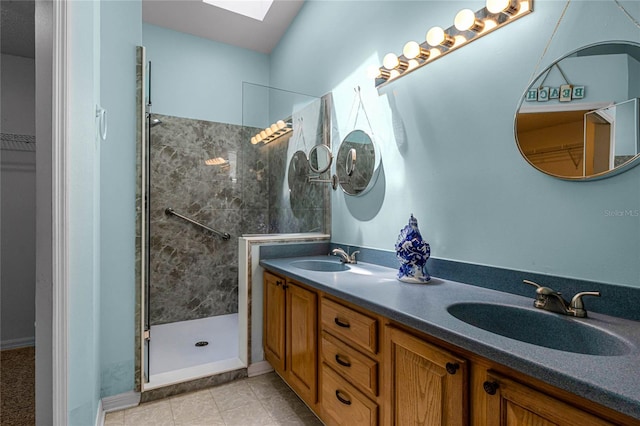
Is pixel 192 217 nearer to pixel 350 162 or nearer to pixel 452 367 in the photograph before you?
pixel 350 162

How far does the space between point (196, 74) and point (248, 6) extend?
2.89 feet

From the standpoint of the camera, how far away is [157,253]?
3.31 metres

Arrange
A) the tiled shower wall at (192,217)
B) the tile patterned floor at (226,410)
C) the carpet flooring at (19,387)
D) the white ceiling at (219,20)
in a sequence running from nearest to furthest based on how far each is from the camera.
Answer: the carpet flooring at (19,387), the tile patterned floor at (226,410), the white ceiling at (219,20), the tiled shower wall at (192,217)

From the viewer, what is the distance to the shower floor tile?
2.54 m

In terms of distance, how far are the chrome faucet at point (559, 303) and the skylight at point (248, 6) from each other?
3227mm

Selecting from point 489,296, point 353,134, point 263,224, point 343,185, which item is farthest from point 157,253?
point 489,296

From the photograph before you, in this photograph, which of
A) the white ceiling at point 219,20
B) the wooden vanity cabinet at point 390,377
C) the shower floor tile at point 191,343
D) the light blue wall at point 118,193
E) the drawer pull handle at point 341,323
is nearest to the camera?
the wooden vanity cabinet at point 390,377

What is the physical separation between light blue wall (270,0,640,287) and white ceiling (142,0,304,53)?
1.00 m

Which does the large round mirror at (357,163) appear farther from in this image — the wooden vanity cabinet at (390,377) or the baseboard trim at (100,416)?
the baseboard trim at (100,416)

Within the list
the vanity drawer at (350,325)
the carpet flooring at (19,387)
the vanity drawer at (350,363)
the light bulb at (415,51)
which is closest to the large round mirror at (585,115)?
the light bulb at (415,51)

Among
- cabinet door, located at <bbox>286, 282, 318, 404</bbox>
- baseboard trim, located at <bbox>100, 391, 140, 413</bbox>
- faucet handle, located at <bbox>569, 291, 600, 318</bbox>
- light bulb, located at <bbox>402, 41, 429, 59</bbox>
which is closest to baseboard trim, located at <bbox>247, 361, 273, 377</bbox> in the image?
cabinet door, located at <bbox>286, 282, 318, 404</bbox>

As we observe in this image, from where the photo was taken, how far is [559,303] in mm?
1136

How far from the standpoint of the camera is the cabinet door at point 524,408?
0.72m

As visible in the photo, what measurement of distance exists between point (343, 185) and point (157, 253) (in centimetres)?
211
